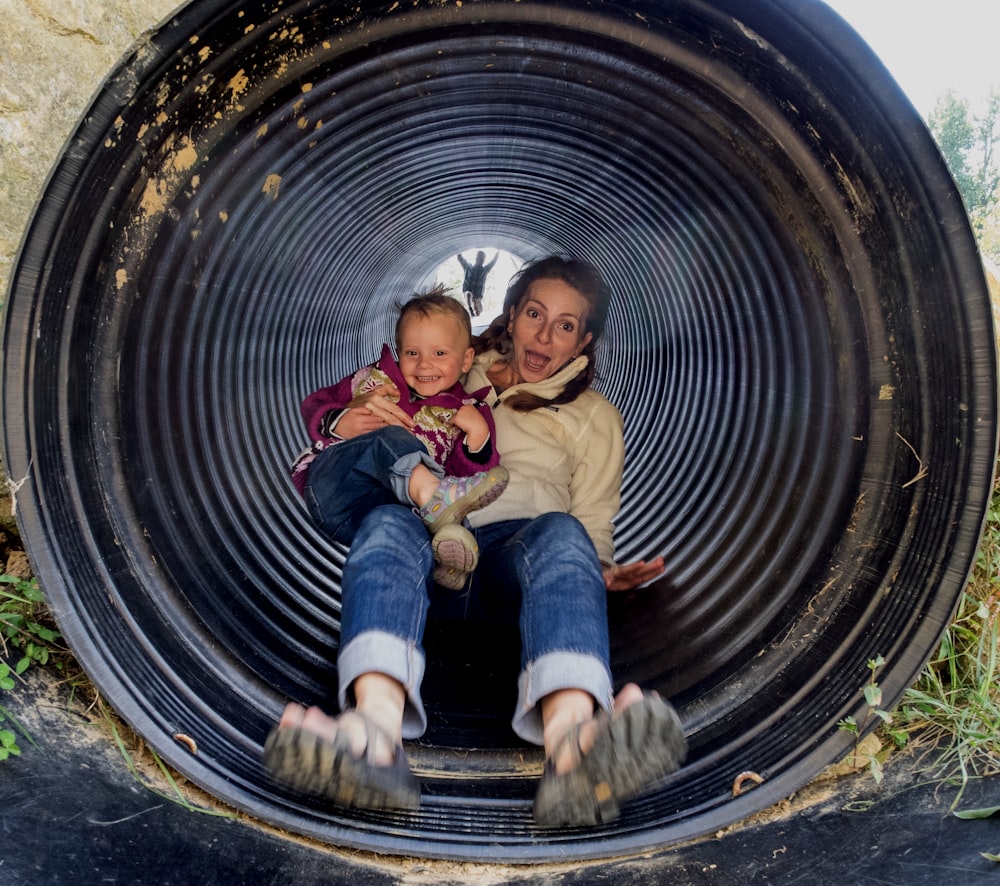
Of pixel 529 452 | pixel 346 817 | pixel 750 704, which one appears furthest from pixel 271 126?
pixel 750 704

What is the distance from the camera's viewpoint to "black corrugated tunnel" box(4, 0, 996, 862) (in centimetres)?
196

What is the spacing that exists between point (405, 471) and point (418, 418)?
16.2 inches

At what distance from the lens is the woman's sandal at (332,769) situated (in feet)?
5.22

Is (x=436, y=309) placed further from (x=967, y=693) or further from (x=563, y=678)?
(x=967, y=693)

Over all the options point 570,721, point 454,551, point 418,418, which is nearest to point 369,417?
point 418,418

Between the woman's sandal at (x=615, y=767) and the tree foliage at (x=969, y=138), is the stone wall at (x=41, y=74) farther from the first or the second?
the tree foliage at (x=969, y=138)

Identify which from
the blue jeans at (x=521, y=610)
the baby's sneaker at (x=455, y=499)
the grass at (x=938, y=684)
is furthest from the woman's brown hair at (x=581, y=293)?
the grass at (x=938, y=684)

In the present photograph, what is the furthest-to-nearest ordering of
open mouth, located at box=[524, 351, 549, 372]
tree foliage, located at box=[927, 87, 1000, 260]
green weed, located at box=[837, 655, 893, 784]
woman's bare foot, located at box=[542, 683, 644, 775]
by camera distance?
tree foliage, located at box=[927, 87, 1000, 260], open mouth, located at box=[524, 351, 549, 372], green weed, located at box=[837, 655, 893, 784], woman's bare foot, located at box=[542, 683, 644, 775]

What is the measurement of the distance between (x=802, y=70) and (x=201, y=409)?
85.1 inches

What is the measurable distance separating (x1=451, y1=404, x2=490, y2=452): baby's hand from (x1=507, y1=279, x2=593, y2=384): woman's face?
0.44 m

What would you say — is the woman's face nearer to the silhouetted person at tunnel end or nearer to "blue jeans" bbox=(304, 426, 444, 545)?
"blue jeans" bbox=(304, 426, 444, 545)

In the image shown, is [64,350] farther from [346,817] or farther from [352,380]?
[346,817]

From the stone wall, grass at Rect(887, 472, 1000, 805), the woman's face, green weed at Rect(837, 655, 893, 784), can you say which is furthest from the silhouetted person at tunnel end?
green weed at Rect(837, 655, 893, 784)

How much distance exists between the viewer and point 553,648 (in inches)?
77.1
